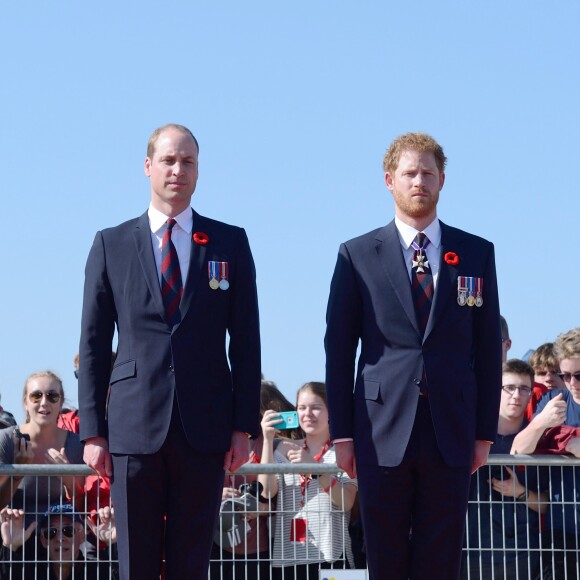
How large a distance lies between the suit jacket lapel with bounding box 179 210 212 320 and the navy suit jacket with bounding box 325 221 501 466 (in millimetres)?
617

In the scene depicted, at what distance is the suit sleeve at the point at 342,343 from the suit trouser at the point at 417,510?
0.80 feet

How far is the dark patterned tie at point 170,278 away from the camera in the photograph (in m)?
5.54

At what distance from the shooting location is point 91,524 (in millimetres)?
7355

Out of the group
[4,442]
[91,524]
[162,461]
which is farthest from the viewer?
[4,442]

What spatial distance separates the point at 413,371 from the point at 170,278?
1162 millimetres

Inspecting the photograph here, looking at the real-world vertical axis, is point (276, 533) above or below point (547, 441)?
below

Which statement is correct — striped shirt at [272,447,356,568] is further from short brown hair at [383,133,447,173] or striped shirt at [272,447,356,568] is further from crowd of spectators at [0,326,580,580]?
short brown hair at [383,133,447,173]

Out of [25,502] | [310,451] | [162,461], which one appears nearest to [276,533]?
[310,451]

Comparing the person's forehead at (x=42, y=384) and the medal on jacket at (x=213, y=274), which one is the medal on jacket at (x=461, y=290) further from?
the person's forehead at (x=42, y=384)

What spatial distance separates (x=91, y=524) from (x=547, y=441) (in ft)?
9.11

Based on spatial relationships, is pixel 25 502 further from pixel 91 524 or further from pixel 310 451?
pixel 310 451

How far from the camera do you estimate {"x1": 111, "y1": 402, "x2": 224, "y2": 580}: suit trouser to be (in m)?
5.39

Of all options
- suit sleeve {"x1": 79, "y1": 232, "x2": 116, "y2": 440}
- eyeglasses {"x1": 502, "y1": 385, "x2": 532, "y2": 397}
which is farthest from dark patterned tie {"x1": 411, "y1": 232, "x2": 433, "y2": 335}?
eyeglasses {"x1": 502, "y1": 385, "x2": 532, "y2": 397}

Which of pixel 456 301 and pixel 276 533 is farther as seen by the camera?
pixel 276 533
